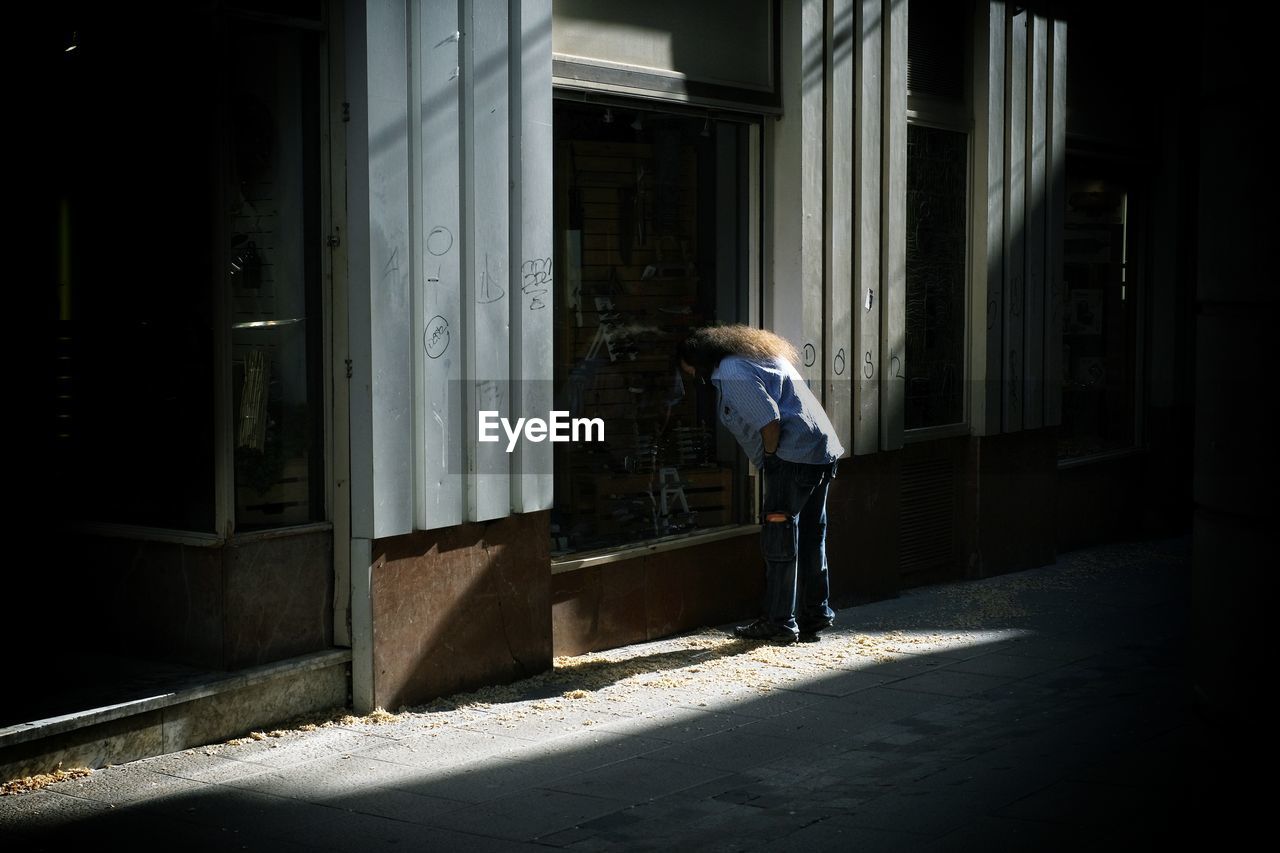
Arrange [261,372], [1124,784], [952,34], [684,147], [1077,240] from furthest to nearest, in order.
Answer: [1077,240], [952,34], [684,147], [261,372], [1124,784]

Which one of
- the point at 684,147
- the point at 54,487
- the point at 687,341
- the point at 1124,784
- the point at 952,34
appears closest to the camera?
the point at 1124,784

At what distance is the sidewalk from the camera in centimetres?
545

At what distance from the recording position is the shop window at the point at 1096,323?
1387cm

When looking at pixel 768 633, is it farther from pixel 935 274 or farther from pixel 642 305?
pixel 935 274

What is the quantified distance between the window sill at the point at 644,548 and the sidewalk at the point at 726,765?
54cm

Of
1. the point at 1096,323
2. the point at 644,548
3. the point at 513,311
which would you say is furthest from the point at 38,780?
the point at 1096,323

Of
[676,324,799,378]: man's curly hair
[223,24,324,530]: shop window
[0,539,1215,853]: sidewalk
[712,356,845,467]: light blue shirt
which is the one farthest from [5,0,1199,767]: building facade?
[712,356,845,467]: light blue shirt

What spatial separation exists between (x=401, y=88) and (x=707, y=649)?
12.1 ft

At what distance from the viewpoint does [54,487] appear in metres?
7.86

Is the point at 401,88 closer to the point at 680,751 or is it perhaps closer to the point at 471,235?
the point at 471,235

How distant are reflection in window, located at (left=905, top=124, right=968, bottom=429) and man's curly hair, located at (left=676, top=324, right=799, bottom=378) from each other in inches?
108

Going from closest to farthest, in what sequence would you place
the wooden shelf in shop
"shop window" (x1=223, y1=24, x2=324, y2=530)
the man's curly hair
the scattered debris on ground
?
1. the scattered debris on ground
2. "shop window" (x1=223, y1=24, x2=324, y2=530)
3. the man's curly hair
4. the wooden shelf in shop

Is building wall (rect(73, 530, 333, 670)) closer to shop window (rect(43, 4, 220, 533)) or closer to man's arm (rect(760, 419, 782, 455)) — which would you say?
shop window (rect(43, 4, 220, 533))

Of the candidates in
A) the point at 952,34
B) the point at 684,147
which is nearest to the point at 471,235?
the point at 684,147
